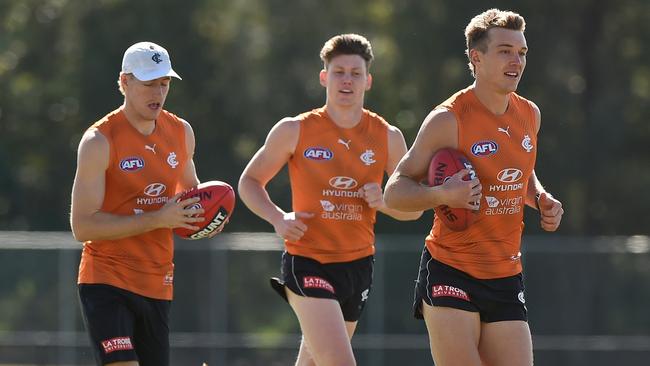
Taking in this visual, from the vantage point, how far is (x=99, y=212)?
645cm

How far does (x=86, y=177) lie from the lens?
642 cm

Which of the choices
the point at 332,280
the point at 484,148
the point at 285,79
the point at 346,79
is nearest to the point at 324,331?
the point at 332,280

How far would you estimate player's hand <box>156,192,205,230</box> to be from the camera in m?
6.38

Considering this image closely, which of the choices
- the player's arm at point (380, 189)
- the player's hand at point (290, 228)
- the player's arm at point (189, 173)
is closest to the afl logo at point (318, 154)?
the player's arm at point (380, 189)

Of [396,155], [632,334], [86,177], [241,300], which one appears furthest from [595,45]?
[86,177]

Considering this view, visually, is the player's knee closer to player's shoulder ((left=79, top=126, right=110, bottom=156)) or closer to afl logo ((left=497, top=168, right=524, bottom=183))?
afl logo ((left=497, top=168, right=524, bottom=183))

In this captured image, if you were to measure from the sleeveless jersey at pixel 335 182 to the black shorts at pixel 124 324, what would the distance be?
964 mm

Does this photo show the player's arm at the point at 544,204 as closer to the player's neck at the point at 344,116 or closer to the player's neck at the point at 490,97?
the player's neck at the point at 490,97

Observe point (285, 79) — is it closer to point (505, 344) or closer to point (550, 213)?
point (550, 213)

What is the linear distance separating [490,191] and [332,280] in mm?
1329

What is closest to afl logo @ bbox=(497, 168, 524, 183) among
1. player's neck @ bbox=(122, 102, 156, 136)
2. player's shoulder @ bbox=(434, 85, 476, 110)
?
player's shoulder @ bbox=(434, 85, 476, 110)

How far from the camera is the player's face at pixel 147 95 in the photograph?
6586 millimetres

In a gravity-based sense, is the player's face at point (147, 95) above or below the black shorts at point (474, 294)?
above

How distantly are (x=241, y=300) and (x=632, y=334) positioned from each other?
4.80m
